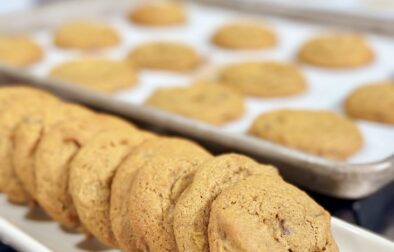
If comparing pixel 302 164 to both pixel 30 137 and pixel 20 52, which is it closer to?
pixel 30 137

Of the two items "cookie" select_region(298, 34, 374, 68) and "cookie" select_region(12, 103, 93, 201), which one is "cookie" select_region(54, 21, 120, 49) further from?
"cookie" select_region(12, 103, 93, 201)

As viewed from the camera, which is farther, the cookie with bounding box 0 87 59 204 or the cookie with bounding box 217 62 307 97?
the cookie with bounding box 217 62 307 97

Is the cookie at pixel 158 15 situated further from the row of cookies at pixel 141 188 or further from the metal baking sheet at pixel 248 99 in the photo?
the row of cookies at pixel 141 188

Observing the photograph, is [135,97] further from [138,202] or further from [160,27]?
[138,202]

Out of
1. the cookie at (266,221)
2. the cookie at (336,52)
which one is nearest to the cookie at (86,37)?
the cookie at (336,52)

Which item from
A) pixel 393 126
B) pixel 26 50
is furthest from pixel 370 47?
pixel 26 50

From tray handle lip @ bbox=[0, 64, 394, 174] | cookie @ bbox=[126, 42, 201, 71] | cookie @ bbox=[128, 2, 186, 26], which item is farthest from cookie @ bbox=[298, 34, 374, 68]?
tray handle lip @ bbox=[0, 64, 394, 174]

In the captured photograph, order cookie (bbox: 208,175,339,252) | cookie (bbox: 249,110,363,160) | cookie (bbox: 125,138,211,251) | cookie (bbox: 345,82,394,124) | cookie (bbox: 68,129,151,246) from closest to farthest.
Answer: cookie (bbox: 208,175,339,252) < cookie (bbox: 125,138,211,251) < cookie (bbox: 68,129,151,246) < cookie (bbox: 249,110,363,160) < cookie (bbox: 345,82,394,124)

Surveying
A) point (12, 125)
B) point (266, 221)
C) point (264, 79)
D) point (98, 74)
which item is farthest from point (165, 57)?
point (266, 221)
